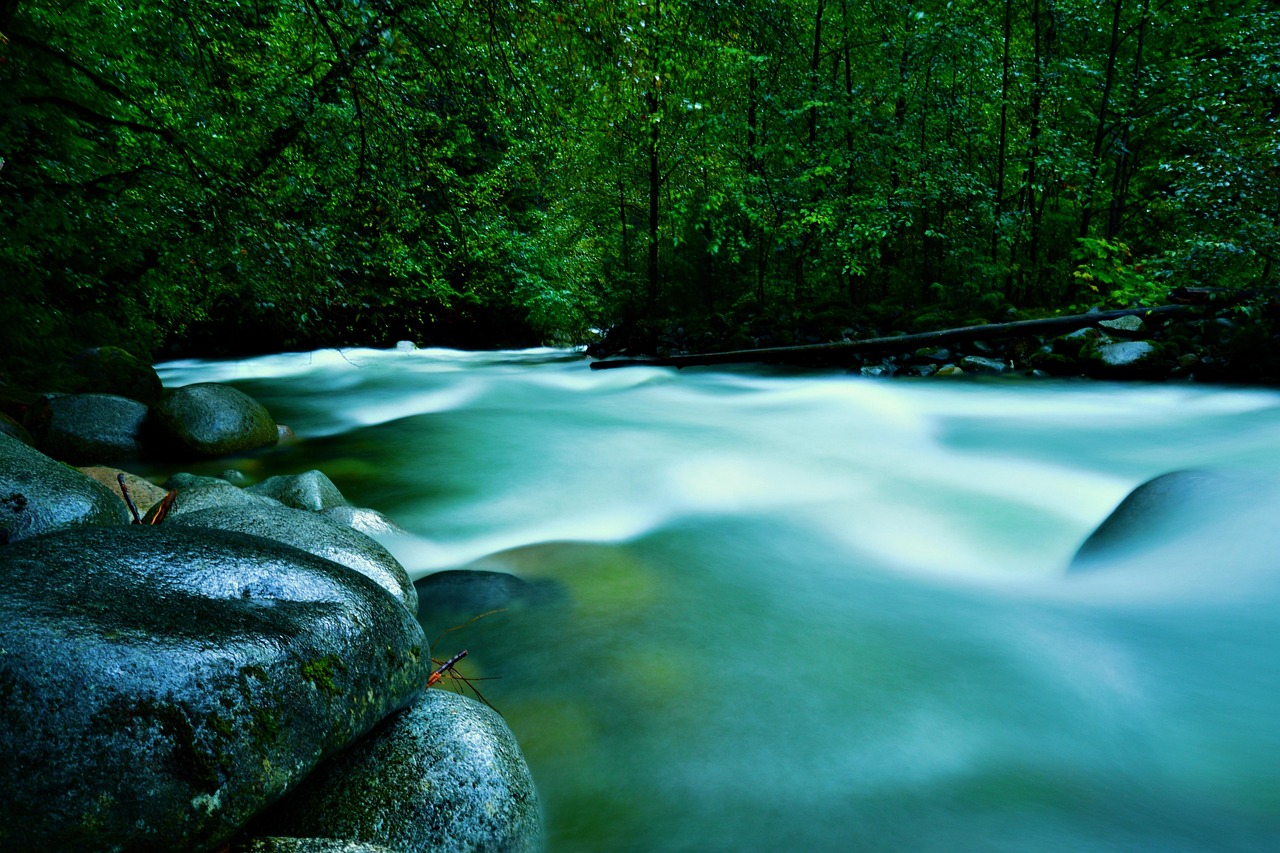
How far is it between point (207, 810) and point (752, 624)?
284 cm

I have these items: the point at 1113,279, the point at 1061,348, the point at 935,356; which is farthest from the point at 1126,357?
the point at 1113,279

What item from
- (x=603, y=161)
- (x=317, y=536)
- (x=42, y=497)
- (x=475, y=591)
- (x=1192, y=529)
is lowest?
(x=475, y=591)

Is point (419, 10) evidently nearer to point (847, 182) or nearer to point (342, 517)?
point (342, 517)

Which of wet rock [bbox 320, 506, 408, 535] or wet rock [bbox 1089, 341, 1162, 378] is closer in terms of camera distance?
wet rock [bbox 320, 506, 408, 535]

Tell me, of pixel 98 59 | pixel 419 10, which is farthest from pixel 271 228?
pixel 98 59

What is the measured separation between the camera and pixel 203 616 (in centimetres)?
174

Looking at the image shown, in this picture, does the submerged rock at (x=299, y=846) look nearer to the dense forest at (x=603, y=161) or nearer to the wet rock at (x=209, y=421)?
the dense forest at (x=603, y=161)

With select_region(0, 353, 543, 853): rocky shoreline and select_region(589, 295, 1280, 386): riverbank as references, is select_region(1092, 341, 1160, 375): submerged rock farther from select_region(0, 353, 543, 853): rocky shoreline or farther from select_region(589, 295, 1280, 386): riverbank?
select_region(0, 353, 543, 853): rocky shoreline

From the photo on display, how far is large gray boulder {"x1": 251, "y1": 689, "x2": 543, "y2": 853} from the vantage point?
1909mm

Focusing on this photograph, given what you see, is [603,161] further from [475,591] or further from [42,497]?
[42,497]

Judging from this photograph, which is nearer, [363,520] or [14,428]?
[363,520]

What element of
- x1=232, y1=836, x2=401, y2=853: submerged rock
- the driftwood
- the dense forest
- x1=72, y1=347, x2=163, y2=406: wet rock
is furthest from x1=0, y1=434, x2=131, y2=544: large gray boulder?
the driftwood

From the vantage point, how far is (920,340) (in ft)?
35.6

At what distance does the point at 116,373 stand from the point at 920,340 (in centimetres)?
1092
